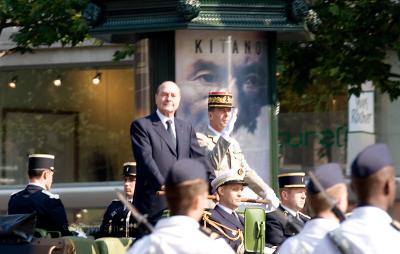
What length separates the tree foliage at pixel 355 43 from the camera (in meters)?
17.7

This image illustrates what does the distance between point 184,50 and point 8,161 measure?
1694cm

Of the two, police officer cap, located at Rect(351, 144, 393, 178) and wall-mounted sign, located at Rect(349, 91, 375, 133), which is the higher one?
police officer cap, located at Rect(351, 144, 393, 178)

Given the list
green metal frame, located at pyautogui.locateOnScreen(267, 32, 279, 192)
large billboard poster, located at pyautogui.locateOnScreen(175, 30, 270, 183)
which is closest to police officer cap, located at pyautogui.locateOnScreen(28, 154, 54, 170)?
large billboard poster, located at pyautogui.locateOnScreen(175, 30, 270, 183)

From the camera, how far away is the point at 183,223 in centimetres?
656

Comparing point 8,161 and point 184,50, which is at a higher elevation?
point 184,50

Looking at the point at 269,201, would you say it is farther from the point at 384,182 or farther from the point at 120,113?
the point at 120,113

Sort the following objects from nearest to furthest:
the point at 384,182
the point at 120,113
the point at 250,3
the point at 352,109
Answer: the point at 384,182, the point at 250,3, the point at 352,109, the point at 120,113

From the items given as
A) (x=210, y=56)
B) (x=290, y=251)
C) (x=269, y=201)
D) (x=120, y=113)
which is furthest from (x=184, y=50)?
(x=120, y=113)

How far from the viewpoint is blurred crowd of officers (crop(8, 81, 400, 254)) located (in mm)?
6559

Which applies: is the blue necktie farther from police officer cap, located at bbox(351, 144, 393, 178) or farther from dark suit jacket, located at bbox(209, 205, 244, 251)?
police officer cap, located at bbox(351, 144, 393, 178)

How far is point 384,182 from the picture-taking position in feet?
21.4

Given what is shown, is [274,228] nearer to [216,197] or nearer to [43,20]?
[216,197]

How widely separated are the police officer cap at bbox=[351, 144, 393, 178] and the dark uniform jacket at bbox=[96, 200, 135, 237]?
21.4 feet

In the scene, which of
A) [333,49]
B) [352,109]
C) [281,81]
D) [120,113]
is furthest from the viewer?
[120,113]
